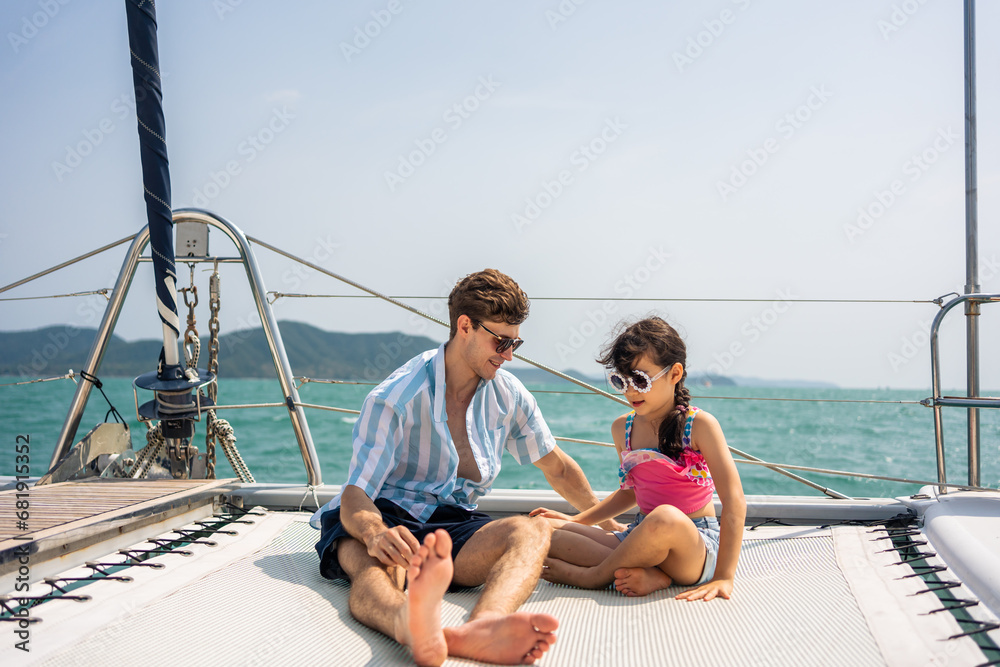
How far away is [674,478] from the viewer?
2.27 meters

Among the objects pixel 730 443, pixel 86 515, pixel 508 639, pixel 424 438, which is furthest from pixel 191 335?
pixel 730 443

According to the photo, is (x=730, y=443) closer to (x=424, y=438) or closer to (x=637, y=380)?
(x=637, y=380)

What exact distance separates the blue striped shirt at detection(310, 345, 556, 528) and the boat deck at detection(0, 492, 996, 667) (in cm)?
31

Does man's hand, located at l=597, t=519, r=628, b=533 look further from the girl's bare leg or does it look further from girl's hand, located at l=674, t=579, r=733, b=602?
girl's hand, located at l=674, t=579, r=733, b=602

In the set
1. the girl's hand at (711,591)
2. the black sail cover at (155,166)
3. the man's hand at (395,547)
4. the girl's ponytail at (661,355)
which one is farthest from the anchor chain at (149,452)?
the girl's hand at (711,591)

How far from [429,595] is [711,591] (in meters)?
0.88

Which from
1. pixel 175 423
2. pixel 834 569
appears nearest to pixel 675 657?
pixel 834 569

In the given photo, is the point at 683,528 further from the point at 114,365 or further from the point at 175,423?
the point at 114,365

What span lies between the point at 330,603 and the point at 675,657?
867 millimetres

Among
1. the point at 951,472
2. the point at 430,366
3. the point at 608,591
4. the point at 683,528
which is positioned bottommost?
the point at 951,472

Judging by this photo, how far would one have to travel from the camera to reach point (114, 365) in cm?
3356

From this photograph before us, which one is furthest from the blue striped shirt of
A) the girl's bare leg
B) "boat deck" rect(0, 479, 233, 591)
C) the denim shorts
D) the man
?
"boat deck" rect(0, 479, 233, 591)

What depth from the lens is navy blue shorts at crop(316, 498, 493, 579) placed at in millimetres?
2062

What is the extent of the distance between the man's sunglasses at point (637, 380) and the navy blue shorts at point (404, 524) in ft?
1.90
